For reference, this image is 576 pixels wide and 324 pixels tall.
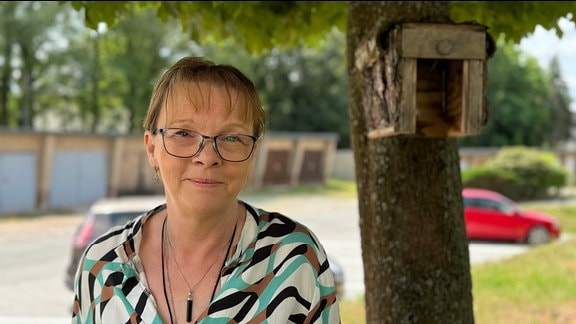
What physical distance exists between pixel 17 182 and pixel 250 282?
925 inches

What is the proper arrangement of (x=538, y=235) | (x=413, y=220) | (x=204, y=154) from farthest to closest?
(x=538, y=235) → (x=413, y=220) → (x=204, y=154)

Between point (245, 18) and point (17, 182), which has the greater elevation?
point (245, 18)

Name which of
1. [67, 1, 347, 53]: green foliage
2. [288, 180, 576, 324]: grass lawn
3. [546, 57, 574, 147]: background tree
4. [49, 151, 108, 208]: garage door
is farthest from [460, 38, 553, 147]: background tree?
[67, 1, 347, 53]: green foliage

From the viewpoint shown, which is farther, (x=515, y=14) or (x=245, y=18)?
(x=245, y=18)

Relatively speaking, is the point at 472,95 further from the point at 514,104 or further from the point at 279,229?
the point at 514,104

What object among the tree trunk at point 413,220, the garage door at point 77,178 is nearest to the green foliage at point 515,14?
the tree trunk at point 413,220

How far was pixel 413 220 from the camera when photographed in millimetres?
3285

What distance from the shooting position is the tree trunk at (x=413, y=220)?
10.8ft

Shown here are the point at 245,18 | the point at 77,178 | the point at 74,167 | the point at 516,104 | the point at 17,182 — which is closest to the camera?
the point at 245,18

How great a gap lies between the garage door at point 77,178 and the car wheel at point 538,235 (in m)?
15.5

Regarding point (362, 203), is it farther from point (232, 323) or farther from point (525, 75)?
point (525, 75)

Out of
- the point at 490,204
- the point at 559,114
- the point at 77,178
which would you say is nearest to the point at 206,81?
the point at 490,204

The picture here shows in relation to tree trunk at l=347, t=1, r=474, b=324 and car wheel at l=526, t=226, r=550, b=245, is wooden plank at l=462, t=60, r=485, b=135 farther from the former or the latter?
car wheel at l=526, t=226, r=550, b=245

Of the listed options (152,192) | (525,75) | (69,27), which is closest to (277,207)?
(152,192)
